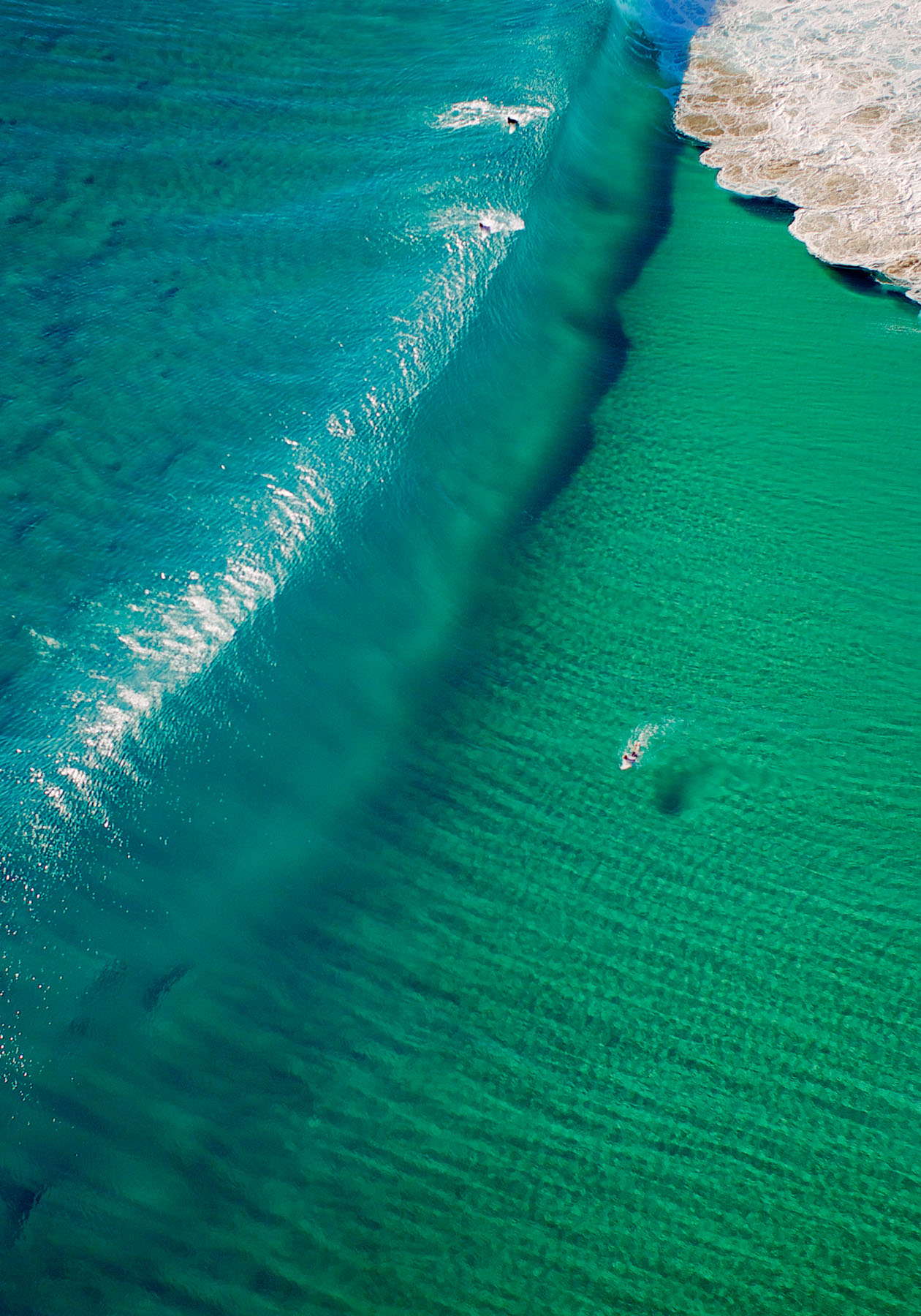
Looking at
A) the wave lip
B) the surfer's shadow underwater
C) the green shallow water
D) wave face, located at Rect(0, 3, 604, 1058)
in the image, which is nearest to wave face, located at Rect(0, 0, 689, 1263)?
wave face, located at Rect(0, 3, 604, 1058)

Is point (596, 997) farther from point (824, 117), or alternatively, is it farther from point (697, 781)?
point (824, 117)

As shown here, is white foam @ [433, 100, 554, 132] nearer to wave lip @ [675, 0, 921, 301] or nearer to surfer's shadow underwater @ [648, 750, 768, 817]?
wave lip @ [675, 0, 921, 301]

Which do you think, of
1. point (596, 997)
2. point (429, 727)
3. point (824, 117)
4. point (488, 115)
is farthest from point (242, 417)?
point (824, 117)

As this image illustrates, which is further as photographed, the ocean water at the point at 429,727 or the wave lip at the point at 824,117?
the wave lip at the point at 824,117

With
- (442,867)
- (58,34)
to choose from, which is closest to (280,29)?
(58,34)

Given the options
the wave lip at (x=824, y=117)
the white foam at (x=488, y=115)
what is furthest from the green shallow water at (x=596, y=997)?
the white foam at (x=488, y=115)

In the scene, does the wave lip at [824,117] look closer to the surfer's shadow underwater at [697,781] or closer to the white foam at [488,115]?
the white foam at [488,115]

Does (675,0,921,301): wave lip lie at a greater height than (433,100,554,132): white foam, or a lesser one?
lesser
